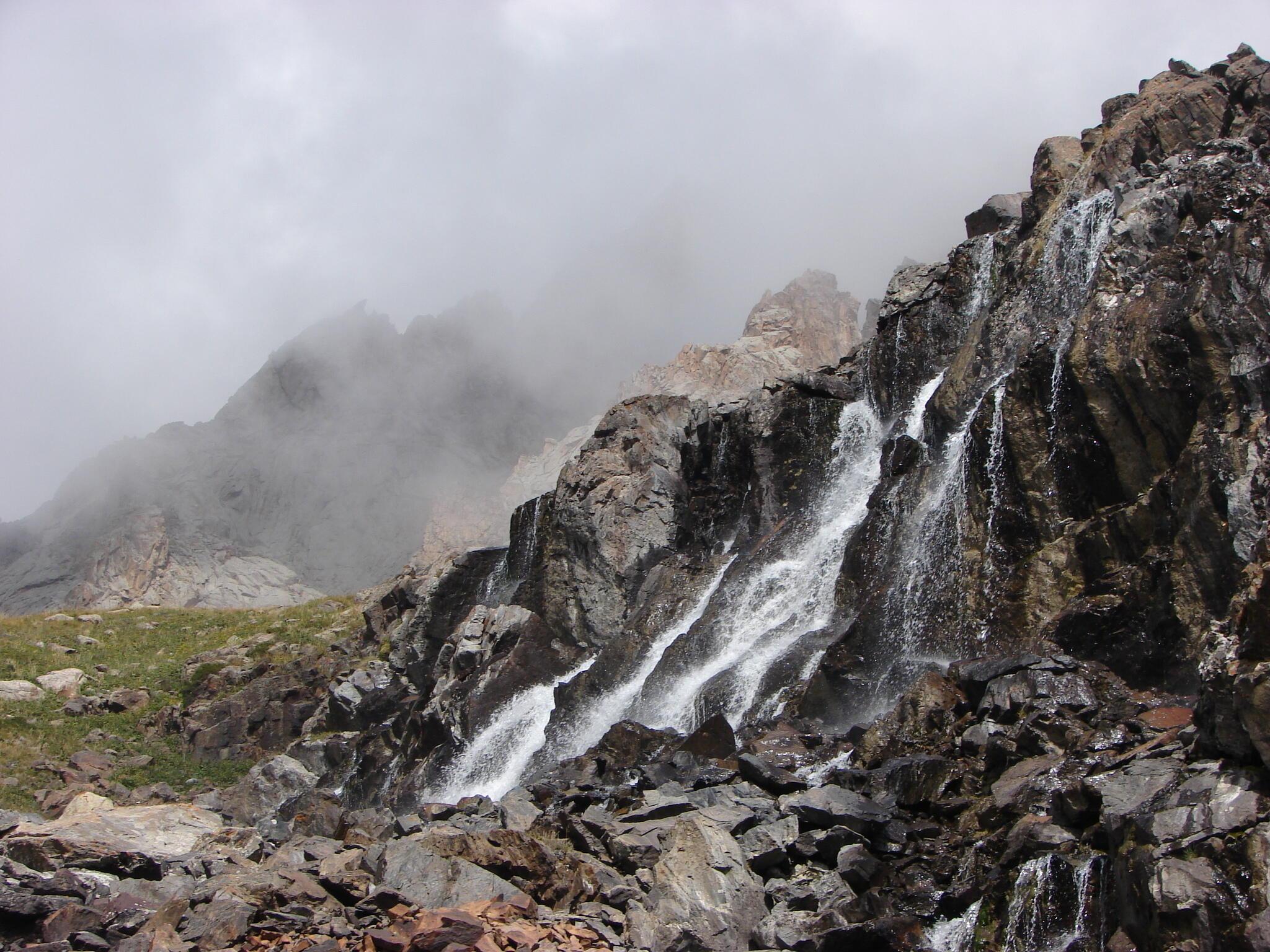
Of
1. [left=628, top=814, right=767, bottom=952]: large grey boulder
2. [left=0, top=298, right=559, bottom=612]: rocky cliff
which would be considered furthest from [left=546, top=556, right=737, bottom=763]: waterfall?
[left=0, top=298, right=559, bottom=612]: rocky cliff

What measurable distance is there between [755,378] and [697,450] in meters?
75.6

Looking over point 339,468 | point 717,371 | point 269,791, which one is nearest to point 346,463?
point 339,468

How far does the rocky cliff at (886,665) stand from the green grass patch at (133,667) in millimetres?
2871

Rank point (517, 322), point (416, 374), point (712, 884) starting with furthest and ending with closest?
point (517, 322) → point (416, 374) → point (712, 884)

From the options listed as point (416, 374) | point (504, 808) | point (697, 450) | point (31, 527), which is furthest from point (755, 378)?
point (504, 808)

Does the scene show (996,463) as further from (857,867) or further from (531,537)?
(531,537)

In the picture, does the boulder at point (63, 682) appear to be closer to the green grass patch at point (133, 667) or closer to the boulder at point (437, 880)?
the green grass patch at point (133, 667)

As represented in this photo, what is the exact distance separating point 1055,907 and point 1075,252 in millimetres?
29734

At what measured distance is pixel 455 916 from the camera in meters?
14.2

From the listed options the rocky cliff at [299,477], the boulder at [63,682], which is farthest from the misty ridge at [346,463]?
the boulder at [63,682]

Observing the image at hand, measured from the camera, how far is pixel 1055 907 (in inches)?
555

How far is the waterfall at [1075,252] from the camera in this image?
3616 centimetres

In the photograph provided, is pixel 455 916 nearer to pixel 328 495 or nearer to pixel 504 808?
pixel 504 808

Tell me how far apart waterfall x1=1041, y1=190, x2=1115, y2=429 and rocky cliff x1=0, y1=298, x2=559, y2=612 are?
97.7 m
